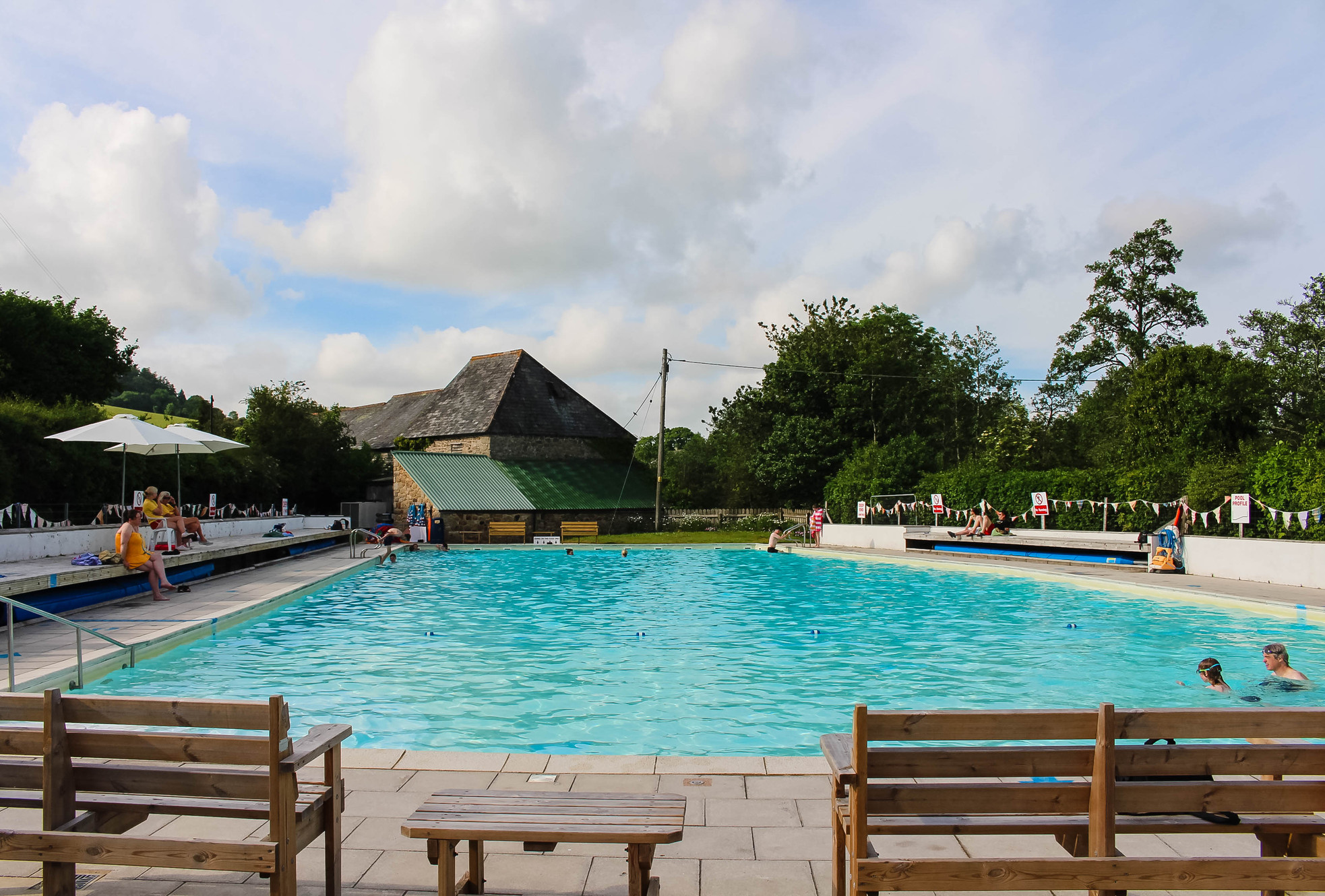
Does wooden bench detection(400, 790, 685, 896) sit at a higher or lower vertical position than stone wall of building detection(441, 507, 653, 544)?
higher

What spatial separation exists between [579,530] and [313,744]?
31.2 m

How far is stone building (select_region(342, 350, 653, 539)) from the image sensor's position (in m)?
36.2

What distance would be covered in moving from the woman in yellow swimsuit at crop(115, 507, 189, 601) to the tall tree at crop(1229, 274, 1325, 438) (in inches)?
1466

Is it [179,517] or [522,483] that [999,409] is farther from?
[179,517]

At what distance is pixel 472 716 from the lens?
27.7 feet

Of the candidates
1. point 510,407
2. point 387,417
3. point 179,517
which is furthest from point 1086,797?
point 387,417

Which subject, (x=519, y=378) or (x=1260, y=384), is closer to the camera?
(x=1260, y=384)

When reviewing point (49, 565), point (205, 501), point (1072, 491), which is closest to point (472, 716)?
point (49, 565)

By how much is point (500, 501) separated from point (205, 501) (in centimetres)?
1121

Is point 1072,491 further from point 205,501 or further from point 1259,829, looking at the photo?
point 205,501

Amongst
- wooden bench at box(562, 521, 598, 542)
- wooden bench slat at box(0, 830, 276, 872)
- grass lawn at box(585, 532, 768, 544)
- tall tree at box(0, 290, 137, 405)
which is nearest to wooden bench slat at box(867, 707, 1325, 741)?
wooden bench slat at box(0, 830, 276, 872)

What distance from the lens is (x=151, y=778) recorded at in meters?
3.30

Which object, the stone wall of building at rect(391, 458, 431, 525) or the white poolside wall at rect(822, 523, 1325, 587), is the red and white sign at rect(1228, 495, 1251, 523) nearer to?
the white poolside wall at rect(822, 523, 1325, 587)

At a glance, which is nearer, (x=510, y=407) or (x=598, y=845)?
(x=598, y=845)
